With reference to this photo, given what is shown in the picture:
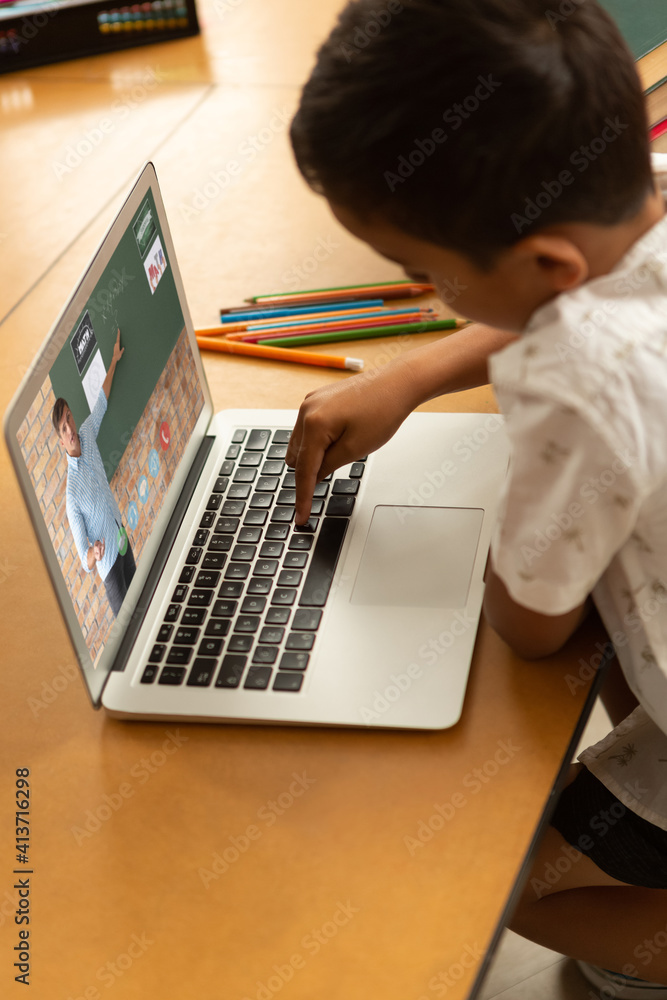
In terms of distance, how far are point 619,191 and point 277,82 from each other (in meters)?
1.13

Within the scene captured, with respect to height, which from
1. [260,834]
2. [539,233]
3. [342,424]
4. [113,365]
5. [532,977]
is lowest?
[532,977]

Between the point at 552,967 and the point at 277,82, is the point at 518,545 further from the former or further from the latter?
the point at 277,82

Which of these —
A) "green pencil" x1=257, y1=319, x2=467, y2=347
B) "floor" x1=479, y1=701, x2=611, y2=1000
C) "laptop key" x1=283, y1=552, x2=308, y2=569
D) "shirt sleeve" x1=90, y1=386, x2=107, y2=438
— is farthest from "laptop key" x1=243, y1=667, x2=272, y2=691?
"floor" x1=479, y1=701, x2=611, y2=1000

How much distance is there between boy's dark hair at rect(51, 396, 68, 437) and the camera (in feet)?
2.16

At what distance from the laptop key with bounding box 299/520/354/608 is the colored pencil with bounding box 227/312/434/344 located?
1.01 ft

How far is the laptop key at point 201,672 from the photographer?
0.71 metres

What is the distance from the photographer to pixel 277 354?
1051mm

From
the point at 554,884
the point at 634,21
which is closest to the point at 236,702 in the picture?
the point at 554,884

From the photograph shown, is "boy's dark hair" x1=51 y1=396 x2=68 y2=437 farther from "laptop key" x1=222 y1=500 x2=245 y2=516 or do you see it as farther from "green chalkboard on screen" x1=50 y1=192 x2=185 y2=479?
"laptop key" x1=222 y1=500 x2=245 y2=516

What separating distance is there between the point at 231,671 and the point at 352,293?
54 centimetres

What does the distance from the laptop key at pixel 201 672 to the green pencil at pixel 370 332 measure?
0.45 m

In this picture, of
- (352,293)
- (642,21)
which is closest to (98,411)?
(352,293)

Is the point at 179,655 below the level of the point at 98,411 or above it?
below

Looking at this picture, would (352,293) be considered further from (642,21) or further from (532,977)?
(532,977)
